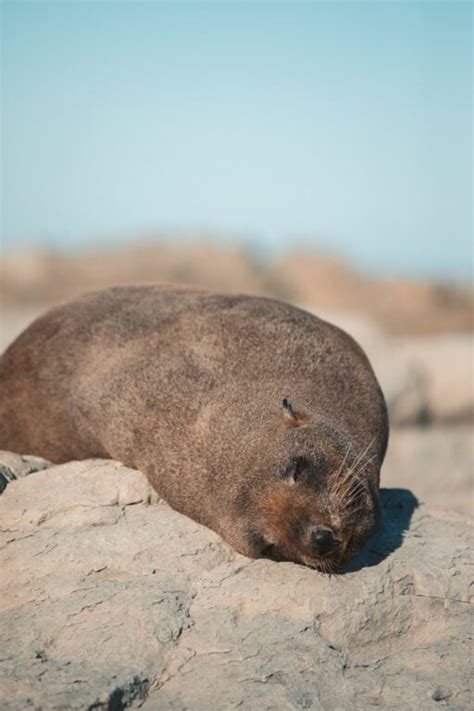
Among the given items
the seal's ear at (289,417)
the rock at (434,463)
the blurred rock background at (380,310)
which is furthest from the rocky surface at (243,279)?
the seal's ear at (289,417)

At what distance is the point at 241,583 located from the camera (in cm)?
471

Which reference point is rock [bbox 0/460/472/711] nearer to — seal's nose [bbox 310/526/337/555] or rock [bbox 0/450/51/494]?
rock [bbox 0/450/51/494]

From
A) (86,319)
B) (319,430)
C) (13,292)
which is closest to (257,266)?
(13,292)

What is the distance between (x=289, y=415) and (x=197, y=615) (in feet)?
3.48

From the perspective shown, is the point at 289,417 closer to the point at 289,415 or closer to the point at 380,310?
the point at 289,415

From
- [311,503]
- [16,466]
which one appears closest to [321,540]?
[311,503]

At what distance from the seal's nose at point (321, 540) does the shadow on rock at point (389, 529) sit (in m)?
0.32

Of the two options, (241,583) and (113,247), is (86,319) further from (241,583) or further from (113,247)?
(113,247)

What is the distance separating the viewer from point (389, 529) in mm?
5480

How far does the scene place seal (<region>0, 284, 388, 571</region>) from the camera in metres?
4.71

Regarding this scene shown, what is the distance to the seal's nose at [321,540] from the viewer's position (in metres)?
4.54

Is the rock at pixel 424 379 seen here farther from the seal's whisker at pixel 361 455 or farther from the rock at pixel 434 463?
the seal's whisker at pixel 361 455

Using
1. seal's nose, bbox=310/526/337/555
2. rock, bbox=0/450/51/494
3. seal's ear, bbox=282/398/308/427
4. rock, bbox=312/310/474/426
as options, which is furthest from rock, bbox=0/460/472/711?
rock, bbox=312/310/474/426

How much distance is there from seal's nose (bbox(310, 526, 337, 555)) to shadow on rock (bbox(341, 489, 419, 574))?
0.32 m
